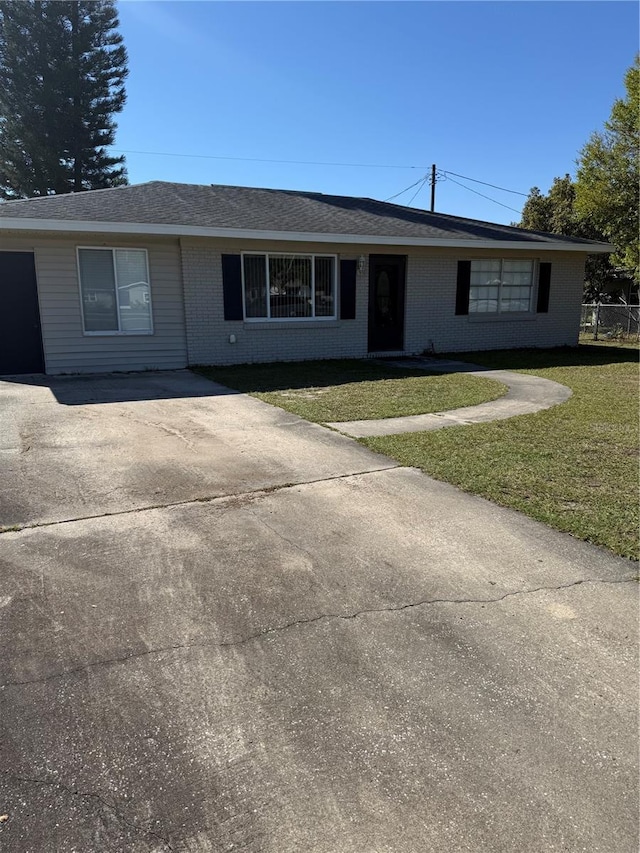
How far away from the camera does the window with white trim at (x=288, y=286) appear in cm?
1294

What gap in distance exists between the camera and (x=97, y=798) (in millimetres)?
1934

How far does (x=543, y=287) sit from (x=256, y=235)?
9.11 meters

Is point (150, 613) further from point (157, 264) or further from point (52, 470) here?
point (157, 264)

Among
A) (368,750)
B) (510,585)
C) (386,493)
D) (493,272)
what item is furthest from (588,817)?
(493,272)

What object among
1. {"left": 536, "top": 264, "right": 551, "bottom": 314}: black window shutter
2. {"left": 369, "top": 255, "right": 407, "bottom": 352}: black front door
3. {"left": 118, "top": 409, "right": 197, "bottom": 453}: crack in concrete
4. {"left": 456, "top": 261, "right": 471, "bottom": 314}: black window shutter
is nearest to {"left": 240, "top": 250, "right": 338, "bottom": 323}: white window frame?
{"left": 369, "top": 255, "right": 407, "bottom": 352}: black front door

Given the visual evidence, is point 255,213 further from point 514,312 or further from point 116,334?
point 514,312

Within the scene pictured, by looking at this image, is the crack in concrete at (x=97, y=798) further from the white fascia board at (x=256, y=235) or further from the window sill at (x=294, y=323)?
the window sill at (x=294, y=323)

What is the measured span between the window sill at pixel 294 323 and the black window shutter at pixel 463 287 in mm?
3671

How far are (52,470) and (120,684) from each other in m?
3.44

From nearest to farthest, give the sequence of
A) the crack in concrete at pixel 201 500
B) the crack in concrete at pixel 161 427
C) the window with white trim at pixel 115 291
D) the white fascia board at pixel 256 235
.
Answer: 1. the crack in concrete at pixel 201 500
2. the crack in concrete at pixel 161 427
3. the white fascia board at pixel 256 235
4. the window with white trim at pixel 115 291

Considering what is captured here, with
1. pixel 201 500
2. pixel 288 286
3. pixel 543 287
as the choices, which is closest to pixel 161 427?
pixel 201 500

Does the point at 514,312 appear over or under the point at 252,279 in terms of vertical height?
under

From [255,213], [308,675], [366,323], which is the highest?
[255,213]

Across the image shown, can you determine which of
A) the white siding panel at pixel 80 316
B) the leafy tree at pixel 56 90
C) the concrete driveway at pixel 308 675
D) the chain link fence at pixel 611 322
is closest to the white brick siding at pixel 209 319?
the white siding panel at pixel 80 316
